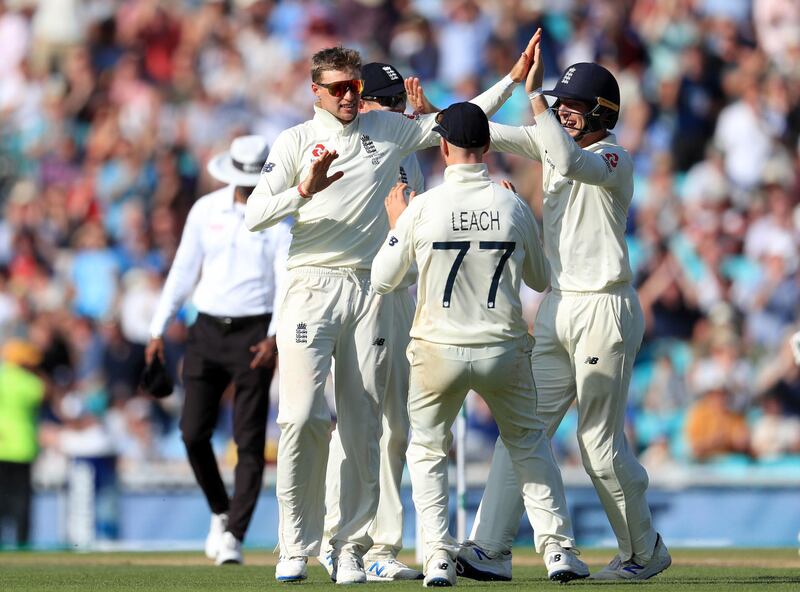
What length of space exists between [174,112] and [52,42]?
2.02 metres

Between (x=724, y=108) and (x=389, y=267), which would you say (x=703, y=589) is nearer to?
(x=389, y=267)

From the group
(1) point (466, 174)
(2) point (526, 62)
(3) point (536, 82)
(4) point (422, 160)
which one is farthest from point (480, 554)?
(4) point (422, 160)

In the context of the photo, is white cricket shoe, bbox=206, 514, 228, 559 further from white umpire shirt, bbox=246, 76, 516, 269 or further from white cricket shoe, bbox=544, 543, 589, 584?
white cricket shoe, bbox=544, 543, 589, 584

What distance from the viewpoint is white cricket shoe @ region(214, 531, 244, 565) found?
1054 cm

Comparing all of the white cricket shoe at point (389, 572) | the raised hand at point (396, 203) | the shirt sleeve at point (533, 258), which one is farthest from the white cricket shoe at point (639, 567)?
the raised hand at point (396, 203)

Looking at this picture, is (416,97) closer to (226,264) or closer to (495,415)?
(495,415)

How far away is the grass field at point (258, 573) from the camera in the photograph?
8070 millimetres

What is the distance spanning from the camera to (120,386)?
16312 mm

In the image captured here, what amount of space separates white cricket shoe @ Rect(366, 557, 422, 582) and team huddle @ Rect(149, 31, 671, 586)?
12 mm

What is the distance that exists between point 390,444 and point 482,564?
38.6 inches

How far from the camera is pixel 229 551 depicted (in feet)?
34.6

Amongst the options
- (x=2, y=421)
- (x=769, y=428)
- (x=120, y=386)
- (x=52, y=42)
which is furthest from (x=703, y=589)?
(x=52, y=42)

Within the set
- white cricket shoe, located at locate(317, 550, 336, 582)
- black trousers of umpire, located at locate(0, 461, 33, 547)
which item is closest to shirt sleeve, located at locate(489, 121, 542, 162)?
white cricket shoe, located at locate(317, 550, 336, 582)

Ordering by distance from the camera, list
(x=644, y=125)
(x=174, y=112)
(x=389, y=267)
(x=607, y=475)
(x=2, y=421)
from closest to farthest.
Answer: (x=389, y=267), (x=607, y=475), (x=2, y=421), (x=644, y=125), (x=174, y=112)
